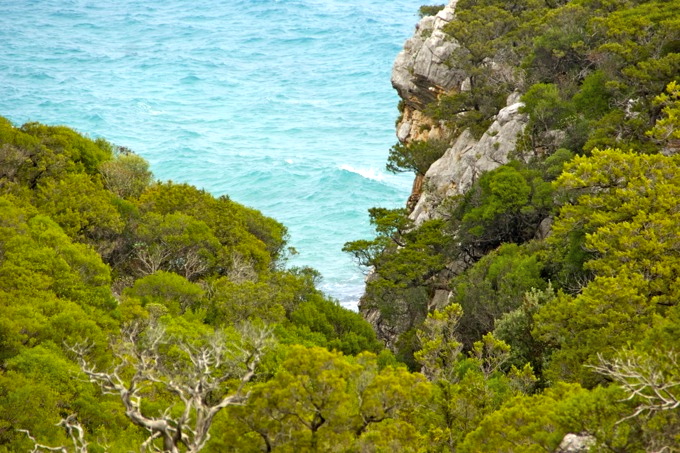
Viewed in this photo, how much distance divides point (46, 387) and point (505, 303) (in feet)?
71.5

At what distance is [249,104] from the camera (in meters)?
151

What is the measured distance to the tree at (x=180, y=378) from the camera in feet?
66.6

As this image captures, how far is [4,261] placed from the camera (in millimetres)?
38781

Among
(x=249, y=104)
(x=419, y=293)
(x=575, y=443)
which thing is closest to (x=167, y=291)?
(x=419, y=293)

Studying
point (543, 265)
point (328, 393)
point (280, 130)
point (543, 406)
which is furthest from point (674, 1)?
point (280, 130)

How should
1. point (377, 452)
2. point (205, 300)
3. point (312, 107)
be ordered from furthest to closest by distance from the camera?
1. point (312, 107)
2. point (205, 300)
3. point (377, 452)

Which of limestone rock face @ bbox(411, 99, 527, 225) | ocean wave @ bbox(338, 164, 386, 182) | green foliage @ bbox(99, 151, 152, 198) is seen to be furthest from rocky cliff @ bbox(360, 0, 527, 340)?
ocean wave @ bbox(338, 164, 386, 182)

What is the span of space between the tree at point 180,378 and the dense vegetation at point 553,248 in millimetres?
6933

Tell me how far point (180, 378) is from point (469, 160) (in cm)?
3227

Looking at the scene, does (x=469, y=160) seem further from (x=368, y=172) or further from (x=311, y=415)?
(x=368, y=172)

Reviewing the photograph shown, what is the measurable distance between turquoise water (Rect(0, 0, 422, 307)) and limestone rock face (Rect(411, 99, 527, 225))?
2262 cm

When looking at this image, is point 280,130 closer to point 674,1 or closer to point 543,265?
point 674,1

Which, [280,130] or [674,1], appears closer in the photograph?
[674,1]

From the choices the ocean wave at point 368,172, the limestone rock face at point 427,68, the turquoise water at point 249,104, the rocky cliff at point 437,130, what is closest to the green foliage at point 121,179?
the rocky cliff at point 437,130
